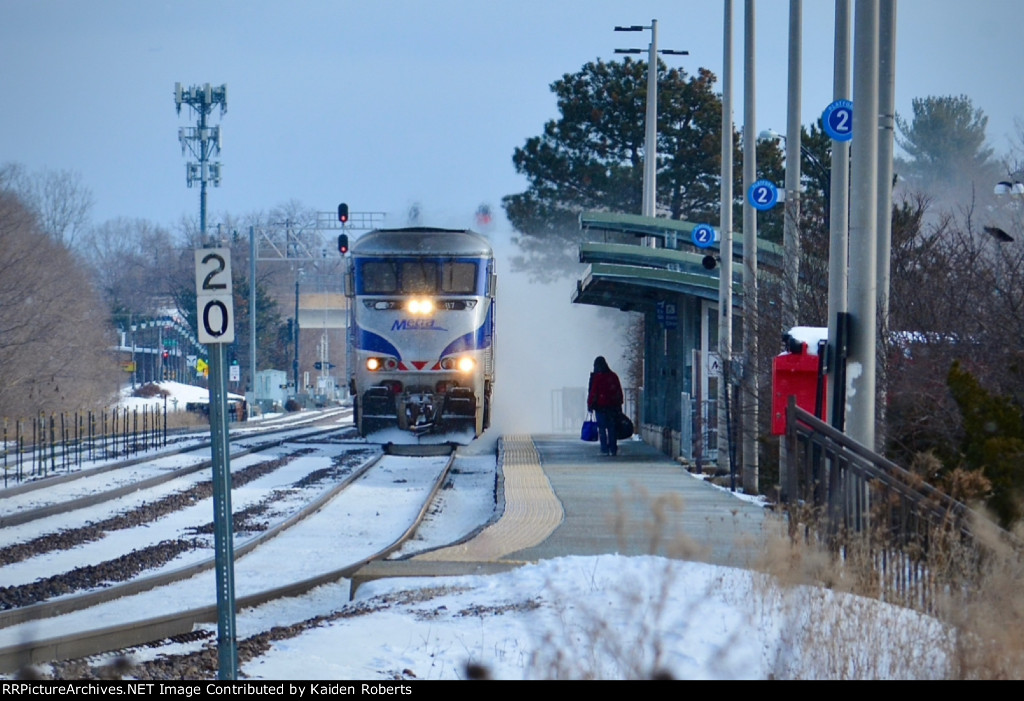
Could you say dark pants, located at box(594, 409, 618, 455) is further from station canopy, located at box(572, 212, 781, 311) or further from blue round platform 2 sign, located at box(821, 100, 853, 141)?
blue round platform 2 sign, located at box(821, 100, 853, 141)

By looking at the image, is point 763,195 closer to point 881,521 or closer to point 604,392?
point 604,392

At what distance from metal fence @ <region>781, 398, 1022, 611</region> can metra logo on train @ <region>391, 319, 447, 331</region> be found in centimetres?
1636

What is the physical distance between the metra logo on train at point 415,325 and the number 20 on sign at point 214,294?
17791 millimetres

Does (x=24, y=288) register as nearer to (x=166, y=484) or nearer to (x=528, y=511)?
(x=166, y=484)

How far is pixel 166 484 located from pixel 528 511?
27.8ft

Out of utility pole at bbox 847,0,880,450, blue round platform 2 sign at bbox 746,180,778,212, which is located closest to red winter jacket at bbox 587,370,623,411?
blue round platform 2 sign at bbox 746,180,778,212

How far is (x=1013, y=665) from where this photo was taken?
681 cm

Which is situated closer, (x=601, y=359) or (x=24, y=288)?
(x=601, y=359)

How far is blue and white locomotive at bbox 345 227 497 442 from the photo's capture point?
26.1 meters

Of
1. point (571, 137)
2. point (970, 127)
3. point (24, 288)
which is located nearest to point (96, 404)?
point (24, 288)

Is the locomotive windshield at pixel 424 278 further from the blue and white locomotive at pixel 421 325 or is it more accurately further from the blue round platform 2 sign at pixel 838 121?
the blue round platform 2 sign at pixel 838 121

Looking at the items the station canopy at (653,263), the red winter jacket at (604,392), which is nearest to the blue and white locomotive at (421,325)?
the red winter jacket at (604,392)

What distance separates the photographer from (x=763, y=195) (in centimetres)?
1892

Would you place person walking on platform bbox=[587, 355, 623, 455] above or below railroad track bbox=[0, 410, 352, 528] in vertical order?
above
